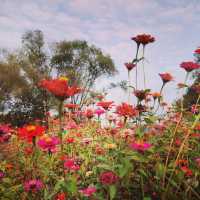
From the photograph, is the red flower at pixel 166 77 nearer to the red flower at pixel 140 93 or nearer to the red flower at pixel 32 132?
the red flower at pixel 140 93

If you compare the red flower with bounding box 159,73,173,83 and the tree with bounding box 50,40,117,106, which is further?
the tree with bounding box 50,40,117,106

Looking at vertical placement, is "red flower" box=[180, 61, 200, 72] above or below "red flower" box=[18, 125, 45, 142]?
above

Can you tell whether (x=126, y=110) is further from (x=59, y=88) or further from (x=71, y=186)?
(x=59, y=88)

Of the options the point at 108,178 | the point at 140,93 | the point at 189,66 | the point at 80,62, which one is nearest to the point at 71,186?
the point at 108,178

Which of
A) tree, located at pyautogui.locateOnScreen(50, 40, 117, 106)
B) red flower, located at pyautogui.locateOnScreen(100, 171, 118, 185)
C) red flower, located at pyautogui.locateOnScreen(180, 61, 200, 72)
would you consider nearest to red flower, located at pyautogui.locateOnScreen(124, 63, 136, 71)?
red flower, located at pyautogui.locateOnScreen(180, 61, 200, 72)

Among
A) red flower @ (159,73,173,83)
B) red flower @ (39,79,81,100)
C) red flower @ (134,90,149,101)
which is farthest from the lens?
red flower @ (159,73,173,83)

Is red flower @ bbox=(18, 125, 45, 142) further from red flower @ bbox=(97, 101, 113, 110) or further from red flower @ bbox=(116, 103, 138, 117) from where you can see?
red flower @ bbox=(97, 101, 113, 110)

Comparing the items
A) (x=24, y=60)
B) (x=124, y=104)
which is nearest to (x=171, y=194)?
(x=124, y=104)

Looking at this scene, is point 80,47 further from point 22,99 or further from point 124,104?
point 124,104

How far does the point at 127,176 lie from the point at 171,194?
0.44 meters

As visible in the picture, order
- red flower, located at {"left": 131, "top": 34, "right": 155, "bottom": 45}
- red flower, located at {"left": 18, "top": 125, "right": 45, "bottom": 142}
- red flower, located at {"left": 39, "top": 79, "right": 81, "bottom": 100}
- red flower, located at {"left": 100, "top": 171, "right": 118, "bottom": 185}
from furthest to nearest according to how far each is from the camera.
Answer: red flower, located at {"left": 131, "top": 34, "right": 155, "bottom": 45} → red flower, located at {"left": 100, "top": 171, "right": 118, "bottom": 185} → red flower, located at {"left": 18, "top": 125, "right": 45, "bottom": 142} → red flower, located at {"left": 39, "top": 79, "right": 81, "bottom": 100}

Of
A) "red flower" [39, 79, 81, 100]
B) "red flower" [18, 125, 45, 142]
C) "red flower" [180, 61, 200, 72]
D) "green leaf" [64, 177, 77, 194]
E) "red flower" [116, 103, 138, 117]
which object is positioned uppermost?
"red flower" [180, 61, 200, 72]

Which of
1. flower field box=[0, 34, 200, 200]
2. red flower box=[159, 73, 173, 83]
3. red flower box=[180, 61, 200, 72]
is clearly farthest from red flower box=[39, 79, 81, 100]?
red flower box=[159, 73, 173, 83]

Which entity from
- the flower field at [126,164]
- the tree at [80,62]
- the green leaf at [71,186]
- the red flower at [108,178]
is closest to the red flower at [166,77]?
the flower field at [126,164]
